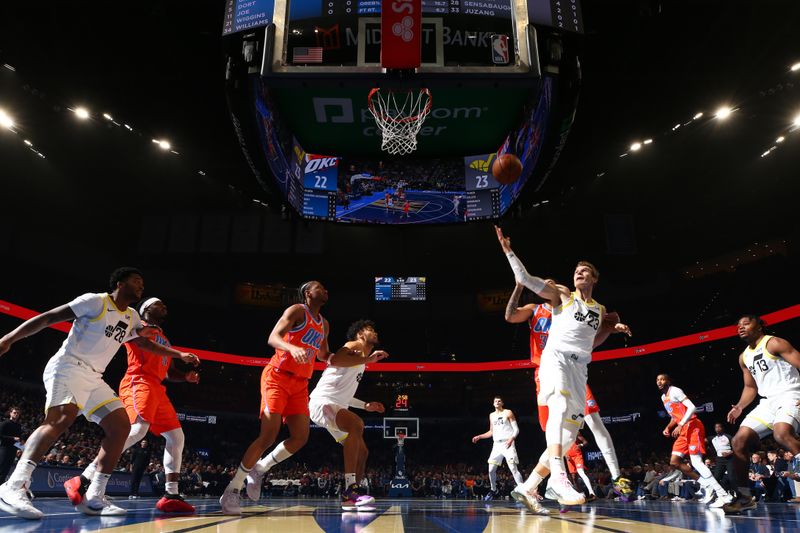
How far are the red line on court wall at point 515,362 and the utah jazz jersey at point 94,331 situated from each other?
16242 mm

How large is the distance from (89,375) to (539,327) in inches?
198

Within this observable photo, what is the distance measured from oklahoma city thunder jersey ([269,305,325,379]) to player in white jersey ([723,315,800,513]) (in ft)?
13.6

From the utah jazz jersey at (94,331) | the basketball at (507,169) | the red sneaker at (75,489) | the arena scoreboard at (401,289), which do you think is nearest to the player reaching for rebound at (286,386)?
the red sneaker at (75,489)

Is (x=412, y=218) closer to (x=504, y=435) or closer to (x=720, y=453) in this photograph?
(x=504, y=435)

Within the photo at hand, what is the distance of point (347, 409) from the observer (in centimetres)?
541

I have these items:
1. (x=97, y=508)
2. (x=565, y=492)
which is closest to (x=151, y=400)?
(x=97, y=508)

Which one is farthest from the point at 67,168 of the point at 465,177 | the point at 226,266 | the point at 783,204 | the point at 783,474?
the point at 783,204

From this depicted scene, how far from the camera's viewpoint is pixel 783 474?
10.4 m

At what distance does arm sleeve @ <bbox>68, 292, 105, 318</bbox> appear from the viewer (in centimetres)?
404

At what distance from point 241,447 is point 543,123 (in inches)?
874

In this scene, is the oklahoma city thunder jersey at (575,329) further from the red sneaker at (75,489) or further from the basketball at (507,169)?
the red sneaker at (75,489)

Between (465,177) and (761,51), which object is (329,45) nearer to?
(465,177)

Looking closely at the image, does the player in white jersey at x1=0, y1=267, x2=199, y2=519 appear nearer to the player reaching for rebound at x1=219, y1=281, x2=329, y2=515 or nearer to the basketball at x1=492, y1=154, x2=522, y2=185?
the player reaching for rebound at x1=219, y1=281, x2=329, y2=515

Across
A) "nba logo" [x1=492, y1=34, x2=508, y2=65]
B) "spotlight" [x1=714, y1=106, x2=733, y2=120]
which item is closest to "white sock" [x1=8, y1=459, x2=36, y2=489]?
"nba logo" [x1=492, y1=34, x2=508, y2=65]
